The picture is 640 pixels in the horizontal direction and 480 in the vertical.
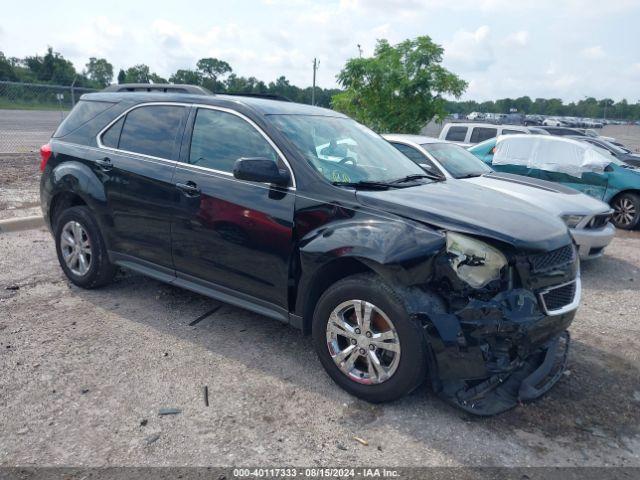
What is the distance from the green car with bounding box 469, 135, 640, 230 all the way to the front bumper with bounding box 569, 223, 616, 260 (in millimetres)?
2868

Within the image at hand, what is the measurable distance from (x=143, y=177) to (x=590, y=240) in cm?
533

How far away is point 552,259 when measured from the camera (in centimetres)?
332

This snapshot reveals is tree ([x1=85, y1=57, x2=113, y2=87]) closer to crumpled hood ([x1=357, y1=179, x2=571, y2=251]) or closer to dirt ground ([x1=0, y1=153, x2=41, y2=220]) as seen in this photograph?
dirt ground ([x1=0, y1=153, x2=41, y2=220])

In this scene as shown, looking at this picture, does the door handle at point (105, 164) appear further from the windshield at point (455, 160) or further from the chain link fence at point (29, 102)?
the chain link fence at point (29, 102)

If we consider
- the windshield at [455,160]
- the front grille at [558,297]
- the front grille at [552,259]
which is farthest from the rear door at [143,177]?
the windshield at [455,160]

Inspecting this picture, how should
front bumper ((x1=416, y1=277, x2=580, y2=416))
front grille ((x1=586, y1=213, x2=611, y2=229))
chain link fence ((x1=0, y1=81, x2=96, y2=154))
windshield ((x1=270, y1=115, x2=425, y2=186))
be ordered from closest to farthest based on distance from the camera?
1. front bumper ((x1=416, y1=277, x2=580, y2=416))
2. windshield ((x1=270, y1=115, x2=425, y2=186))
3. front grille ((x1=586, y1=213, x2=611, y2=229))
4. chain link fence ((x1=0, y1=81, x2=96, y2=154))

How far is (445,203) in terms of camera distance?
138 inches

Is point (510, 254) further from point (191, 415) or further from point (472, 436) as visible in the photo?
point (191, 415)

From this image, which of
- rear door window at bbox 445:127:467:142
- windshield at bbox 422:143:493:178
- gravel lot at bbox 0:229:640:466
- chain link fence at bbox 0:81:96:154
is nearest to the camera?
gravel lot at bbox 0:229:640:466

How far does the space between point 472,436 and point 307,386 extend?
111cm

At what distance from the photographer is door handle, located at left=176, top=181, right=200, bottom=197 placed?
13.2 feet

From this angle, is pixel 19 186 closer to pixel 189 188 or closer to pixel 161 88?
pixel 161 88

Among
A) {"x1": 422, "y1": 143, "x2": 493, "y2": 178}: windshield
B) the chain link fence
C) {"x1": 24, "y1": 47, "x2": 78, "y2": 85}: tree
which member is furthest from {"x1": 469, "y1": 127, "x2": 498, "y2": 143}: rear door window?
{"x1": 24, "y1": 47, "x2": 78, "y2": 85}: tree

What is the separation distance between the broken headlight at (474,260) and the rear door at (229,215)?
114cm
